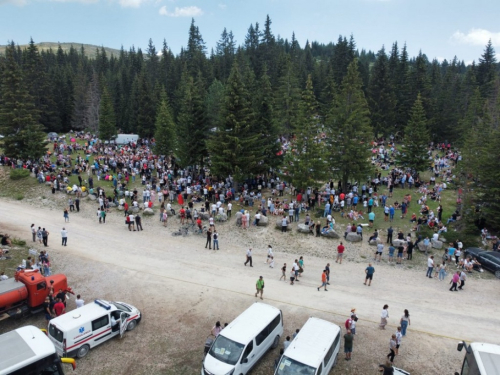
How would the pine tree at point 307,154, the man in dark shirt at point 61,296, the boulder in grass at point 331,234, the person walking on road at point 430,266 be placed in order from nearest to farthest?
the man in dark shirt at point 61,296
the person walking on road at point 430,266
the boulder in grass at point 331,234
the pine tree at point 307,154

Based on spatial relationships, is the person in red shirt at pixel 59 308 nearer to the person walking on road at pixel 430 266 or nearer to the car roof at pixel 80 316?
the car roof at pixel 80 316

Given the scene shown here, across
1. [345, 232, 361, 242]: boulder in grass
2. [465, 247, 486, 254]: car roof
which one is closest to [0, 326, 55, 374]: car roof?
[345, 232, 361, 242]: boulder in grass

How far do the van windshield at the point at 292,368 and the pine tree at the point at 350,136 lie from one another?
23573mm

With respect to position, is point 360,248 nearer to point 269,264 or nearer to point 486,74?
point 269,264

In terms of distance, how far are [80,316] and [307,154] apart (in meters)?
21.4

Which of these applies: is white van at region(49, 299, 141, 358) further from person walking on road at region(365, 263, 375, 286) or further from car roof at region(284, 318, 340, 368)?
person walking on road at region(365, 263, 375, 286)

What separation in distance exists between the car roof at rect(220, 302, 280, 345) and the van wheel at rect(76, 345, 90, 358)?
5663 mm

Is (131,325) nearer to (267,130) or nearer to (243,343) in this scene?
(243,343)

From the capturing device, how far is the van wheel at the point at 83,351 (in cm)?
1397

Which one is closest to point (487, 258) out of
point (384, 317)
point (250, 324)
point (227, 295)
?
point (384, 317)

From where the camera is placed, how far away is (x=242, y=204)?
31.1m

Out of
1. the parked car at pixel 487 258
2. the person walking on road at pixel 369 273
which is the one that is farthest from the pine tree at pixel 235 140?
the parked car at pixel 487 258

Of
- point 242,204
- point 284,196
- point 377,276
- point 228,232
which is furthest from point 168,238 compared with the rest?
point 377,276

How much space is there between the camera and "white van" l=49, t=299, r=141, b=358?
535 inches
